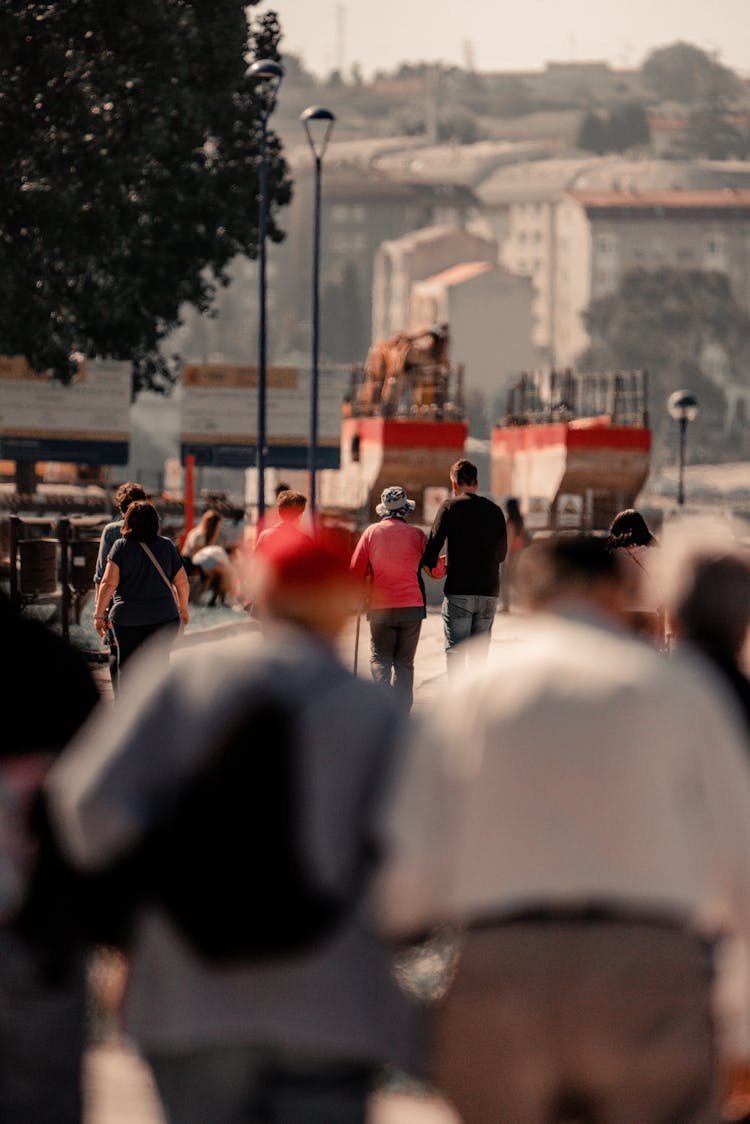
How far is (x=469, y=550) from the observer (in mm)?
13492

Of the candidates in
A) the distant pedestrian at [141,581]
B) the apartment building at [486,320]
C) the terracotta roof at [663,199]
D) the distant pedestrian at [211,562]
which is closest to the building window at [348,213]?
the terracotta roof at [663,199]

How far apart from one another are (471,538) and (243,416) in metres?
29.2

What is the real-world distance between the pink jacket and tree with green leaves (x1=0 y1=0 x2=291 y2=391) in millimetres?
25177

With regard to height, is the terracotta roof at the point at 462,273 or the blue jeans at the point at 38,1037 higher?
the terracotta roof at the point at 462,273

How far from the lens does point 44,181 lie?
3778 centimetres

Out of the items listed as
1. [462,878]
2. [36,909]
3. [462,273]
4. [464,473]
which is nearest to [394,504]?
[464,473]

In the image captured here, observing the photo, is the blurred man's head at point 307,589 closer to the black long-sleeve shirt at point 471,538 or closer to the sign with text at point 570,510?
the black long-sleeve shirt at point 471,538

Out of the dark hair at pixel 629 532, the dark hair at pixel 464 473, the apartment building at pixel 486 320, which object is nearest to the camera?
the dark hair at pixel 629 532

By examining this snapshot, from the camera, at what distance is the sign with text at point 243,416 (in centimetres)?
4225

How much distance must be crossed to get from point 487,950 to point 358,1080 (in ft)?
0.99

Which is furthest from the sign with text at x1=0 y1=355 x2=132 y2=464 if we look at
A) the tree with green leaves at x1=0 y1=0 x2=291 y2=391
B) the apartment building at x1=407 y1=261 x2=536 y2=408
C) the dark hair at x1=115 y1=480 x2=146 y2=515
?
the apartment building at x1=407 y1=261 x2=536 y2=408

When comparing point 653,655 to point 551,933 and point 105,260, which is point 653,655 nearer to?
point 551,933

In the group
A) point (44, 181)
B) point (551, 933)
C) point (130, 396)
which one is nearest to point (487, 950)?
point (551, 933)

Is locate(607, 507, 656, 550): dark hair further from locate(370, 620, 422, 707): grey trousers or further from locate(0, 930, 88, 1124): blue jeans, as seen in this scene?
locate(0, 930, 88, 1124): blue jeans
